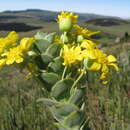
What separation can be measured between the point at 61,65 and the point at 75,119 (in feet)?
0.89

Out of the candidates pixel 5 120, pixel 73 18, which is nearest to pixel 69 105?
pixel 73 18

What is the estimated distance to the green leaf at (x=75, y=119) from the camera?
1.42 meters

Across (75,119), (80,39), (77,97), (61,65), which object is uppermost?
(80,39)

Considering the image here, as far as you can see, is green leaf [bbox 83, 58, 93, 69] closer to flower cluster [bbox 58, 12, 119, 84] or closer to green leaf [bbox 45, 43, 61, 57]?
flower cluster [bbox 58, 12, 119, 84]

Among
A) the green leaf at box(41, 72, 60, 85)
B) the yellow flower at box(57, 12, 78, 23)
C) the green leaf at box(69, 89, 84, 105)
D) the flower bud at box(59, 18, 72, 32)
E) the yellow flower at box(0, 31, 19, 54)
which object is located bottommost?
the green leaf at box(69, 89, 84, 105)

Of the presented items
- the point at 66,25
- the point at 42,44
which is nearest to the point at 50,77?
the point at 42,44

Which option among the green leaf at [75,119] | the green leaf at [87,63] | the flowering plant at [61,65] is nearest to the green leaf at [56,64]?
the flowering plant at [61,65]

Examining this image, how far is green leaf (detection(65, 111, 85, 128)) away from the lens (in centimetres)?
142

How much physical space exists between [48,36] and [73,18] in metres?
0.21

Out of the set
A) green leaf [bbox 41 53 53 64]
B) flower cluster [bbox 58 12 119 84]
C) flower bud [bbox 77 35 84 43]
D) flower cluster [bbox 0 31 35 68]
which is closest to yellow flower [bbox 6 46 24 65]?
flower cluster [bbox 0 31 35 68]

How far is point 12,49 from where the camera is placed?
1487mm

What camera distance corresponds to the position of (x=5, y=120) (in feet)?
10.4

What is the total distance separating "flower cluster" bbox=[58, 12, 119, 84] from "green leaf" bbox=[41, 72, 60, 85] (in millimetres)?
80

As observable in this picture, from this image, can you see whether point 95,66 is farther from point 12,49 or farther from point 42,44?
point 12,49
